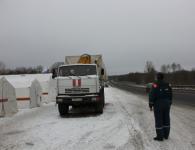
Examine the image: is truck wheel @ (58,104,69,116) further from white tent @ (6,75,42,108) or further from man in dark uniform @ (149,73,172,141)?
man in dark uniform @ (149,73,172,141)

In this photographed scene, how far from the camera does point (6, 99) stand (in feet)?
63.3

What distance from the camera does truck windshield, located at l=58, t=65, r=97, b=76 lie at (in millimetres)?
17312

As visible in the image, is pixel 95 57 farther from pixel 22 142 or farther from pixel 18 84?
pixel 22 142

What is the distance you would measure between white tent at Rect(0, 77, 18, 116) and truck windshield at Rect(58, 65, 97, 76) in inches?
144

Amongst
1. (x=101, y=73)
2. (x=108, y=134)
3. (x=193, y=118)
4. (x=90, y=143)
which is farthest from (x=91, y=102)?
(x=90, y=143)

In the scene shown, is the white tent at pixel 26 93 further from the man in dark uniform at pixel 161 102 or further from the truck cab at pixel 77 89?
the man in dark uniform at pixel 161 102

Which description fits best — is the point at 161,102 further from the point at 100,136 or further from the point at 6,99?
the point at 6,99

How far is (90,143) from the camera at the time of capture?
31.2 ft

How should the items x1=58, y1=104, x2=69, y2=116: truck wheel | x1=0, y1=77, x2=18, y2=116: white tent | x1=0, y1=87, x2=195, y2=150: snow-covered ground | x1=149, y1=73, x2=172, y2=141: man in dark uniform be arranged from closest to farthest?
x1=0, y1=87, x2=195, y2=150: snow-covered ground
x1=149, y1=73, x2=172, y2=141: man in dark uniform
x1=58, y1=104, x2=69, y2=116: truck wheel
x1=0, y1=77, x2=18, y2=116: white tent

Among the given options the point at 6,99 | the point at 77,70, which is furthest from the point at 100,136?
the point at 6,99

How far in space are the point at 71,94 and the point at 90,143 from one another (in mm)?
7601

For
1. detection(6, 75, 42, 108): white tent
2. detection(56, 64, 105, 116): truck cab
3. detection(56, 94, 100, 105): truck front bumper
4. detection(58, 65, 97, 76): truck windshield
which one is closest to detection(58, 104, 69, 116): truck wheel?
detection(56, 64, 105, 116): truck cab

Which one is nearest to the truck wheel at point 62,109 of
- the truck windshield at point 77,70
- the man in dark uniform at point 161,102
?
the truck windshield at point 77,70

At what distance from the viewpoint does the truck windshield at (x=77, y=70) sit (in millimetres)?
17312
